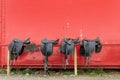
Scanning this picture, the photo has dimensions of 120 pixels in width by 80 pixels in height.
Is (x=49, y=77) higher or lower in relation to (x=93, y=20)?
lower

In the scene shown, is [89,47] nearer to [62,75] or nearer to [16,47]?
[62,75]

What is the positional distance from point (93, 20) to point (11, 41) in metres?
2.22

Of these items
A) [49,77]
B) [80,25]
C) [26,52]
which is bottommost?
[49,77]

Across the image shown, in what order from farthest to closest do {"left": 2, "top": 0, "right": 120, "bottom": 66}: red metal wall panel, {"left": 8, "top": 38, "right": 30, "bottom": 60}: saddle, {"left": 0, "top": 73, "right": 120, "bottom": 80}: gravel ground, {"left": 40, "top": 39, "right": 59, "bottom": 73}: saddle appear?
{"left": 2, "top": 0, "right": 120, "bottom": 66}: red metal wall panel → {"left": 8, "top": 38, "right": 30, "bottom": 60}: saddle → {"left": 40, "top": 39, "right": 59, "bottom": 73}: saddle → {"left": 0, "top": 73, "right": 120, "bottom": 80}: gravel ground

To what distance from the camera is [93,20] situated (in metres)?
9.84

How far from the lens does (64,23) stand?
989 cm

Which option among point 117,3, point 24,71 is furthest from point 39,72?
point 117,3

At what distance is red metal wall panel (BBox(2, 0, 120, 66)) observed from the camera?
32.2ft

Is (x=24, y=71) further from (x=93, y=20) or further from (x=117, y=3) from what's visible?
(x=117, y=3)

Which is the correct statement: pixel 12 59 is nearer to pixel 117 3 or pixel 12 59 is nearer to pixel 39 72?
pixel 39 72

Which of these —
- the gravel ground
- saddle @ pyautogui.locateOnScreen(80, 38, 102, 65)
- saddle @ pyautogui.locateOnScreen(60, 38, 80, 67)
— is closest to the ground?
the gravel ground

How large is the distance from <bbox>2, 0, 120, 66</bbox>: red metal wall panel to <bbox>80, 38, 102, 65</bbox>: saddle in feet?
0.82

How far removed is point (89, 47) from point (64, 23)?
3.22 ft

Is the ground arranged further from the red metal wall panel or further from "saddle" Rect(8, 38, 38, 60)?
"saddle" Rect(8, 38, 38, 60)
